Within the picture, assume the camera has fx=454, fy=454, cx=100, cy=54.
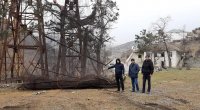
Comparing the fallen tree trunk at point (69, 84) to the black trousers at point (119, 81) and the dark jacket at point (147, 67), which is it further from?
the dark jacket at point (147, 67)

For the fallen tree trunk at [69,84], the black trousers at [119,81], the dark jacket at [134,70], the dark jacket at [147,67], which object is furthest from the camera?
the fallen tree trunk at [69,84]

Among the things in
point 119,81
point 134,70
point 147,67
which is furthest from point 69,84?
point 147,67

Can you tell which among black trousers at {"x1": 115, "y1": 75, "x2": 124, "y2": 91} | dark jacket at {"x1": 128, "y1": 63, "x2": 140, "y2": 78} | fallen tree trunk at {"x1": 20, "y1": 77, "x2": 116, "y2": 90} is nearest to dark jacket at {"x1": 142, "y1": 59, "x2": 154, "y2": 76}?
dark jacket at {"x1": 128, "y1": 63, "x2": 140, "y2": 78}

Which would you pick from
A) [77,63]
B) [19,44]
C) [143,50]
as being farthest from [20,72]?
[143,50]

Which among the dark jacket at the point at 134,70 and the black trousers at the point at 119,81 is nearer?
the dark jacket at the point at 134,70

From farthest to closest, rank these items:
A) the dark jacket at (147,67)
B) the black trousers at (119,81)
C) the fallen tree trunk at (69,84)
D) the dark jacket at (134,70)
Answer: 1. the fallen tree trunk at (69,84)
2. the black trousers at (119,81)
3. the dark jacket at (134,70)
4. the dark jacket at (147,67)

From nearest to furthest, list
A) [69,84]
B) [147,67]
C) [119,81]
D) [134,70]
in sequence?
[147,67] → [134,70] → [119,81] → [69,84]

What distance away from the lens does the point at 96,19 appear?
3447 cm

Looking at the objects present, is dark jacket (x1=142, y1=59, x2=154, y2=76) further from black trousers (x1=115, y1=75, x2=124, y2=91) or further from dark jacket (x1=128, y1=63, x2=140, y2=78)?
black trousers (x1=115, y1=75, x2=124, y2=91)

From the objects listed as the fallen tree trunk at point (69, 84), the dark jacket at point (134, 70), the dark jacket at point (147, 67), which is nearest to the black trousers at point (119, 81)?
the dark jacket at point (134, 70)

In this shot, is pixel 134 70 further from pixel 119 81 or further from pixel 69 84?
pixel 69 84

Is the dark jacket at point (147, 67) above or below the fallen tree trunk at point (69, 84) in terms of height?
above

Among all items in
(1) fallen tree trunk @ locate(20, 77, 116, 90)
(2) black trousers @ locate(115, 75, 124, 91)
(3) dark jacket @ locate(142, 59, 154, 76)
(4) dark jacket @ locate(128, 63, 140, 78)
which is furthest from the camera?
(1) fallen tree trunk @ locate(20, 77, 116, 90)

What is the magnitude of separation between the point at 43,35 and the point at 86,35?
3.26 metres
